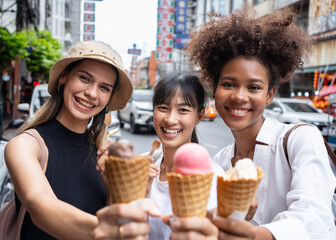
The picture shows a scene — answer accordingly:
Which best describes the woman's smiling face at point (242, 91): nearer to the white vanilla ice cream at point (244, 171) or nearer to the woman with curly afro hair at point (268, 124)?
the woman with curly afro hair at point (268, 124)

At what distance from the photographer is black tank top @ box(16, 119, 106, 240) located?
1797 mm

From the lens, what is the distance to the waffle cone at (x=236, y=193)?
106 centimetres

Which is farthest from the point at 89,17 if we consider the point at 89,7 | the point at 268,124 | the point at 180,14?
the point at 268,124

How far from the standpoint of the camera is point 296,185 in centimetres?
161

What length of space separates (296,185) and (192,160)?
35.0 inches

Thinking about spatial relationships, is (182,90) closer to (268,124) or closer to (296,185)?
(268,124)

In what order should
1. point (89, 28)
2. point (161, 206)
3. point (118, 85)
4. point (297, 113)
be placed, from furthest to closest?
1. point (89, 28)
2. point (297, 113)
3. point (118, 85)
4. point (161, 206)

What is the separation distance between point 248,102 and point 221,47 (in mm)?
480

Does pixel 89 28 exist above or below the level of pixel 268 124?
above

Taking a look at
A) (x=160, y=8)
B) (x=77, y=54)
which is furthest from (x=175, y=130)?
(x=160, y=8)

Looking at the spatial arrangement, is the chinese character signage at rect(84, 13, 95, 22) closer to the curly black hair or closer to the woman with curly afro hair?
the woman with curly afro hair

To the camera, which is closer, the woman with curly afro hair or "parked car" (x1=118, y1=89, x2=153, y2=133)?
the woman with curly afro hair

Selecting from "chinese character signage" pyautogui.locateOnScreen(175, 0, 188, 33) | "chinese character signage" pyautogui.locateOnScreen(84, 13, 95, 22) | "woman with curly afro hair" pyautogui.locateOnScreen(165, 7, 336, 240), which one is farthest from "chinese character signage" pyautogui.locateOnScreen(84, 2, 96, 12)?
"woman with curly afro hair" pyautogui.locateOnScreen(165, 7, 336, 240)

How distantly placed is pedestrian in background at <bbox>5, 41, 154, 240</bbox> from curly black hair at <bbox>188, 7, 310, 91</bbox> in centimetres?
66
